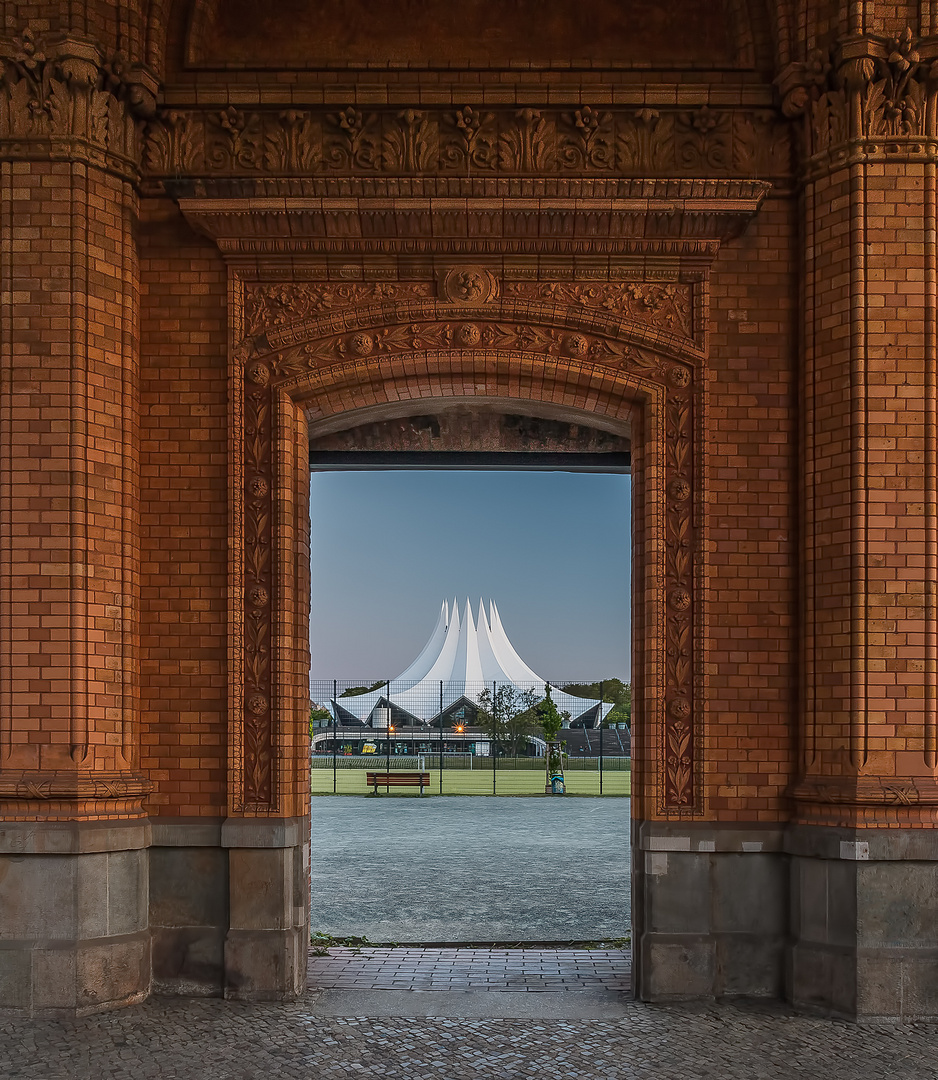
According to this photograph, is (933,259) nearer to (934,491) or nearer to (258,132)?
(934,491)

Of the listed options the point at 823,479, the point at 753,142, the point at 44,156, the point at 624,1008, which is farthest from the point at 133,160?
the point at 624,1008

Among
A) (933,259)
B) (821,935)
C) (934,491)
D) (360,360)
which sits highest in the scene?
(933,259)

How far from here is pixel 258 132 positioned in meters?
6.89

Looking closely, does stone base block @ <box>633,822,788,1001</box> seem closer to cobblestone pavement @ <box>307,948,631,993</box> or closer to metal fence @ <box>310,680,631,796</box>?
cobblestone pavement @ <box>307,948,631,993</box>

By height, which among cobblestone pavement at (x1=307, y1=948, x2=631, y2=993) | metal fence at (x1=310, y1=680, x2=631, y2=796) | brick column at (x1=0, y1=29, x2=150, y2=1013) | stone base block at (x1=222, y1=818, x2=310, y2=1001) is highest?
brick column at (x1=0, y1=29, x2=150, y2=1013)

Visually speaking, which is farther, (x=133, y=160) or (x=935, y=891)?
(x=133, y=160)

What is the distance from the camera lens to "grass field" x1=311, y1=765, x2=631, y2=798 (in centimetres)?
2578

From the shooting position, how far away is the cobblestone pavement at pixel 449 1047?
530 cm

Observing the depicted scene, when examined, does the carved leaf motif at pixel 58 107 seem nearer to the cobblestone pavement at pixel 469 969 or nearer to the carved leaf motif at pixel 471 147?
the carved leaf motif at pixel 471 147

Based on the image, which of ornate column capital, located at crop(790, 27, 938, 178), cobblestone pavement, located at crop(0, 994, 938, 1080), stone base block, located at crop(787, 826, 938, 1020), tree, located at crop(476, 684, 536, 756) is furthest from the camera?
tree, located at crop(476, 684, 536, 756)

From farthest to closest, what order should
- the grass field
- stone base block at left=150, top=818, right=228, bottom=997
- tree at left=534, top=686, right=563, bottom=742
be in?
tree at left=534, top=686, right=563, bottom=742
the grass field
stone base block at left=150, top=818, right=228, bottom=997

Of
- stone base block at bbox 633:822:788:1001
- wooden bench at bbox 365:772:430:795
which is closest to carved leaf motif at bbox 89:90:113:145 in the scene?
stone base block at bbox 633:822:788:1001

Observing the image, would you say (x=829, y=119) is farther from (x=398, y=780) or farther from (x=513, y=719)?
(x=513, y=719)

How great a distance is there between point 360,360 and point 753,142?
321 centimetres
